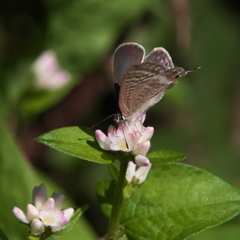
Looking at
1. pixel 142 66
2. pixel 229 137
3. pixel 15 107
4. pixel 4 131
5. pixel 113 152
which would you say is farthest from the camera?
pixel 229 137

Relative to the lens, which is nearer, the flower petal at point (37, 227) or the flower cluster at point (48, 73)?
the flower petal at point (37, 227)

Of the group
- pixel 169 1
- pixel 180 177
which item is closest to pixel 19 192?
pixel 180 177

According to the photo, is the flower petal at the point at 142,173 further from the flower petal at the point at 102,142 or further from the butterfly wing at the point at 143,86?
the butterfly wing at the point at 143,86

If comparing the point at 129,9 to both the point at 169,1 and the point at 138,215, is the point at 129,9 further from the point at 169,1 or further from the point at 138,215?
the point at 138,215

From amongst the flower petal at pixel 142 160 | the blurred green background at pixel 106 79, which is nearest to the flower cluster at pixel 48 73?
the blurred green background at pixel 106 79

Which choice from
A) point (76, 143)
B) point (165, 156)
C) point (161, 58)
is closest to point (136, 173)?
point (165, 156)
